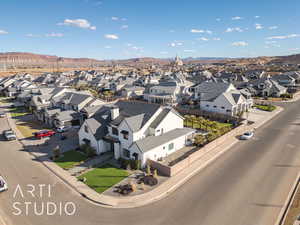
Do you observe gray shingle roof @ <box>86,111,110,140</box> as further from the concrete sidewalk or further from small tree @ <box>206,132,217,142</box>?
small tree @ <box>206,132,217,142</box>

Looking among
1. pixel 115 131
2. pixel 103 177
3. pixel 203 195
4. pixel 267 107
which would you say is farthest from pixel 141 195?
pixel 267 107

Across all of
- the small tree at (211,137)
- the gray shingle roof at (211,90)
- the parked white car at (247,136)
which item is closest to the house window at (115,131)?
the small tree at (211,137)

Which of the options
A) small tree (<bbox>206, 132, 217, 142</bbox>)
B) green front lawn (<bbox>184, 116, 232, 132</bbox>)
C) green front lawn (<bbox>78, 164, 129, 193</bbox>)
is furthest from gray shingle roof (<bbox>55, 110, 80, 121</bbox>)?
small tree (<bbox>206, 132, 217, 142</bbox>)

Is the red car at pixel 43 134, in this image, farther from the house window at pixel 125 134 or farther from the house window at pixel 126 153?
the house window at pixel 126 153

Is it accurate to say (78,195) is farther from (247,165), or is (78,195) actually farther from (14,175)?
(247,165)

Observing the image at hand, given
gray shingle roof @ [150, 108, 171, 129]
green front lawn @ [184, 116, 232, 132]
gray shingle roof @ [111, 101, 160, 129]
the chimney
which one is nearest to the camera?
gray shingle roof @ [150, 108, 171, 129]

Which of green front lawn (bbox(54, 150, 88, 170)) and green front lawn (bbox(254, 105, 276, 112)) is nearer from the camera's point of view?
green front lawn (bbox(54, 150, 88, 170))
